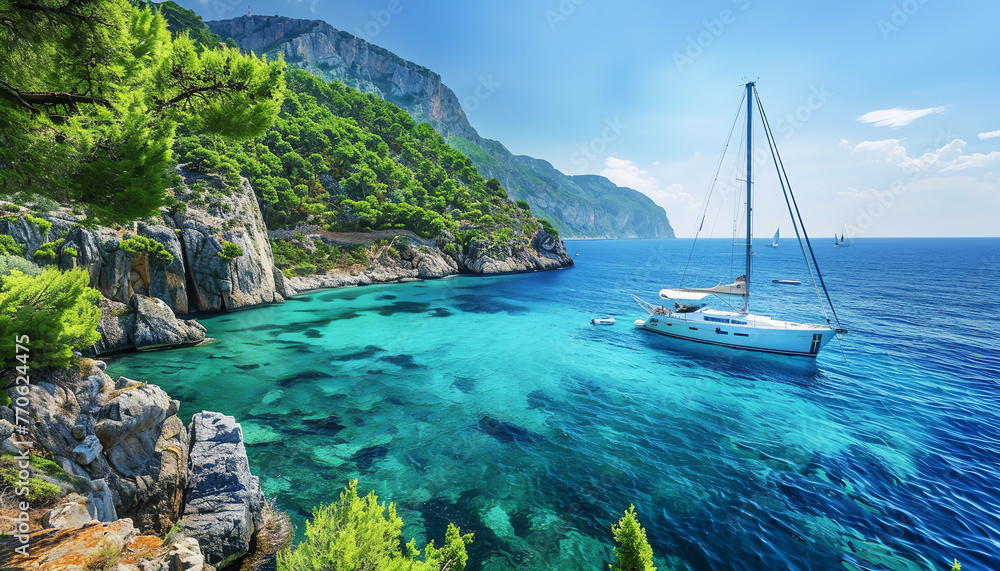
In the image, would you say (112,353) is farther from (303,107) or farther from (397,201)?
(303,107)

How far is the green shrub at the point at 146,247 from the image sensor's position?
2202 centimetres

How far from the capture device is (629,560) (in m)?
5.90

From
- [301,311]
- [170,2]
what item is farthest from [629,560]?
[170,2]

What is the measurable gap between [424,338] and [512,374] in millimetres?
8770

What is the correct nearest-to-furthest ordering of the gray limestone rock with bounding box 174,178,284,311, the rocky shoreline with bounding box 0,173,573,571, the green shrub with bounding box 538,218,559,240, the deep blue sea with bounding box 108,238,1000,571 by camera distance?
1. the rocky shoreline with bounding box 0,173,573,571
2. the deep blue sea with bounding box 108,238,1000,571
3. the gray limestone rock with bounding box 174,178,284,311
4. the green shrub with bounding box 538,218,559,240

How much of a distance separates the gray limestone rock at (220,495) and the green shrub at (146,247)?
21093mm

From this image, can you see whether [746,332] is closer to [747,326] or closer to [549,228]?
[747,326]

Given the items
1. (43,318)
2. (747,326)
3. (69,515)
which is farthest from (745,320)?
(43,318)

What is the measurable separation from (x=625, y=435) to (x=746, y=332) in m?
15.5

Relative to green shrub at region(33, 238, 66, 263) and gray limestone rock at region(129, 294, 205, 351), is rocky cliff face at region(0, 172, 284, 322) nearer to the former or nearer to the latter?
green shrub at region(33, 238, 66, 263)

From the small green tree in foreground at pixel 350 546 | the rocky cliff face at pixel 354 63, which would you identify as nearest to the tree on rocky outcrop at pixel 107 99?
the small green tree in foreground at pixel 350 546

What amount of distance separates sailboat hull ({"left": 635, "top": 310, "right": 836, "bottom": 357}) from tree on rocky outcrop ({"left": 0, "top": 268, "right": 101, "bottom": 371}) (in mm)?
28985

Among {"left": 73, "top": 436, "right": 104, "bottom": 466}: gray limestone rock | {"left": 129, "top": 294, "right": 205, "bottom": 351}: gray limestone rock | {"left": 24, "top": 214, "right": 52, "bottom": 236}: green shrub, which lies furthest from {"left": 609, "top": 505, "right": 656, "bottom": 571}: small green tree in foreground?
{"left": 24, "top": 214, "right": 52, "bottom": 236}: green shrub

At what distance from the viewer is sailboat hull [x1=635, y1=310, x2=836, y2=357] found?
2136 cm
